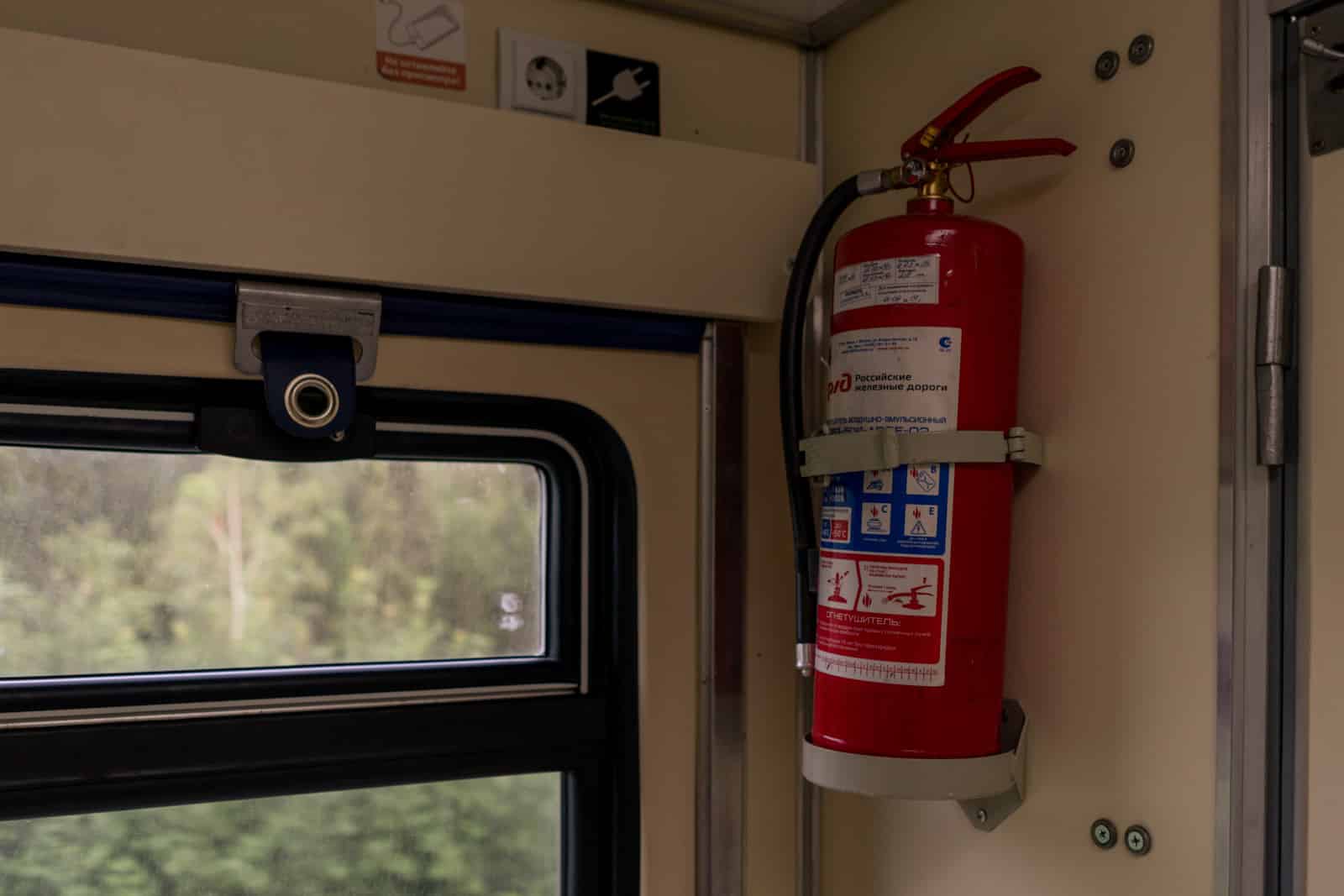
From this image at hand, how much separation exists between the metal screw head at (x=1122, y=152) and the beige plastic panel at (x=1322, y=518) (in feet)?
0.67

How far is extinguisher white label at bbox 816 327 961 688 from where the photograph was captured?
1.29m

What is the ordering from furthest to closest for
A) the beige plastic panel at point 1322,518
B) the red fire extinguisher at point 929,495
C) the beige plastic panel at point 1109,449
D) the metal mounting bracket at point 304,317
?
the metal mounting bracket at point 304,317 → the red fire extinguisher at point 929,495 → the beige plastic panel at point 1109,449 → the beige plastic panel at point 1322,518

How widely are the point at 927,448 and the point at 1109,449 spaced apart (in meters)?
0.20

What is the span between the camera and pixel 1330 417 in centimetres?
108

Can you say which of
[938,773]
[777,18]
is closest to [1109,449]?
[938,773]

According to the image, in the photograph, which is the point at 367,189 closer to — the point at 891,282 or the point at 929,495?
the point at 891,282

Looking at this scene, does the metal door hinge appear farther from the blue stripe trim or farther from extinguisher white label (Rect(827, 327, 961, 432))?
the blue stripe trim

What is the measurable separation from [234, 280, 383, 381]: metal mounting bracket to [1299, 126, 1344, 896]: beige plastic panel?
106 cm

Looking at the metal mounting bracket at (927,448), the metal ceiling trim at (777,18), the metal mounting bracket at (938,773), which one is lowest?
the metal mounting bracket at (938,773)

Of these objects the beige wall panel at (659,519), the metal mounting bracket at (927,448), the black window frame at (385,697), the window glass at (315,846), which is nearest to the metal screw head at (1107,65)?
the metal mounting bracket at (927,448)

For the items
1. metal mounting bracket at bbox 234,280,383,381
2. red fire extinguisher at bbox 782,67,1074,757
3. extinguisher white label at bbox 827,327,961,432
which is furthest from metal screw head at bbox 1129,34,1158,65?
metal mounting bracket at bbox 234,280,383,381

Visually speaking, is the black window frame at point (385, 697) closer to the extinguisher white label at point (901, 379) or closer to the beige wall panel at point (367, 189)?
the beige wall panel at point (367, 189)

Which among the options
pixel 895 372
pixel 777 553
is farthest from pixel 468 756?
pixel 895 372

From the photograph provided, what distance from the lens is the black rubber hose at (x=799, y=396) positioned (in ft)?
4.90
